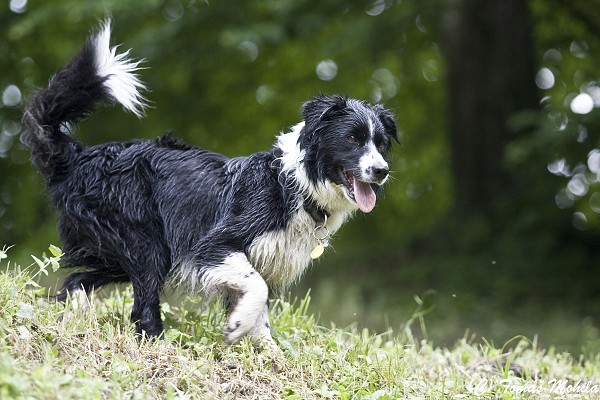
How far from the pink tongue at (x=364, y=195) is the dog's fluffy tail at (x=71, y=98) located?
1.50 m

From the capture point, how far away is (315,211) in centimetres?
527

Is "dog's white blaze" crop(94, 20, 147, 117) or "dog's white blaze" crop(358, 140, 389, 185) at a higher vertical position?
"dog's white blaze" crop(94, 20, 147, 117)

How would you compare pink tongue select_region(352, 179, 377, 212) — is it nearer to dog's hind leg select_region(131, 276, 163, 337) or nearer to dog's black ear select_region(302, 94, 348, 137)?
dog's black ear select_region(302, 94, 348, 137)

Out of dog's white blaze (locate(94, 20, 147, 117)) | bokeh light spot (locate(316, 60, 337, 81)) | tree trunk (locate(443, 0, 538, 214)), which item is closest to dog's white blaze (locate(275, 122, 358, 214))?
dog's white blaze (locate(94, 20, 147, 117))

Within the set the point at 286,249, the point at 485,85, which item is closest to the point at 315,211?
the point at 286,249

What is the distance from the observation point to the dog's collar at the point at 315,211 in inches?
206

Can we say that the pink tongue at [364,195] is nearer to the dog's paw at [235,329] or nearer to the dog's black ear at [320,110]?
the dog's black ear at [320,110]

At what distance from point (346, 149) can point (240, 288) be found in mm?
1025

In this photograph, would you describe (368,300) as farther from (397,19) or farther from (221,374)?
(221,374)

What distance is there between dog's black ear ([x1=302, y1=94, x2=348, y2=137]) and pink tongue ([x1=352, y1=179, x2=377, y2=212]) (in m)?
0.43

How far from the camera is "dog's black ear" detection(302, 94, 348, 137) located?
526 centimetres

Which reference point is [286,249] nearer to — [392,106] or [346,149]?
[346,149]

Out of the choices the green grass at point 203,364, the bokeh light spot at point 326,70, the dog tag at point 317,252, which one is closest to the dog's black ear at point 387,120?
the dog tag at point 317,252

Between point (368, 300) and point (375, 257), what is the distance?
1236 mm
